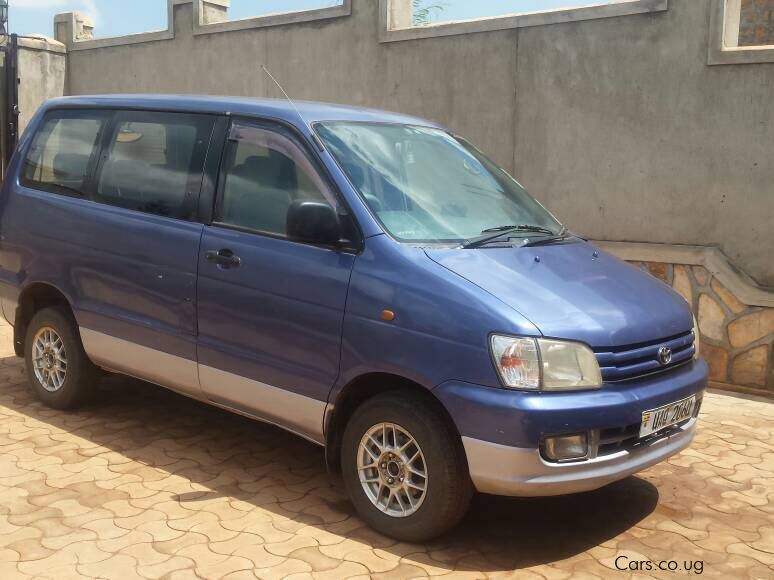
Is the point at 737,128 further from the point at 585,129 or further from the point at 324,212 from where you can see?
the point at 324,212

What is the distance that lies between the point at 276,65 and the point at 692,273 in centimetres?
525

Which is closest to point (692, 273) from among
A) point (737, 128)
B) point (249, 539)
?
point (737, 128)

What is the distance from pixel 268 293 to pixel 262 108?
42.4 inches

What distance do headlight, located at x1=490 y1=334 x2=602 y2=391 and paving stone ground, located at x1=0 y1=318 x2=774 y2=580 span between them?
2.85 feet

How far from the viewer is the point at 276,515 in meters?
4.64

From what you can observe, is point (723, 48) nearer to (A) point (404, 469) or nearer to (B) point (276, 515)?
(A) point (404, 469)

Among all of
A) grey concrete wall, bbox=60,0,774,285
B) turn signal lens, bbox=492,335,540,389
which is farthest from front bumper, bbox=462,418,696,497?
grey concrete wall, bbox=60,0,774,285

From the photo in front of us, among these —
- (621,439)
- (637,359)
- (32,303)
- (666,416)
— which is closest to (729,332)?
(666,416)

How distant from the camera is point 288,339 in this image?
4652 mm

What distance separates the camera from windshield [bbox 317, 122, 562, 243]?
4.64 metres

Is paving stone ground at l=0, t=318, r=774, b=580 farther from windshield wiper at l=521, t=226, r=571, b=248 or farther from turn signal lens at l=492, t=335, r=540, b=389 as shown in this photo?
windshield wiper at l=521, t=226, r=571, b=248

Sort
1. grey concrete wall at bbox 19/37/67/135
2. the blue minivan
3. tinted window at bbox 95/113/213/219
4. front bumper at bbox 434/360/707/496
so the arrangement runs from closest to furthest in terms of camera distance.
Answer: front bumper at bbox 434/360/707/496, the blue minivan, tinted window at bbox 95/113/213/219, grey concrete wall at bbox 19/37/67/135

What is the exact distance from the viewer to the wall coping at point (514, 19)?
303 inches

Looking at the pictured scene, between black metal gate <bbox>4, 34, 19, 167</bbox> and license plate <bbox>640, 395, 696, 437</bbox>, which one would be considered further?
black metal gate <bbox>4, 34, 19, 167</bbox>
